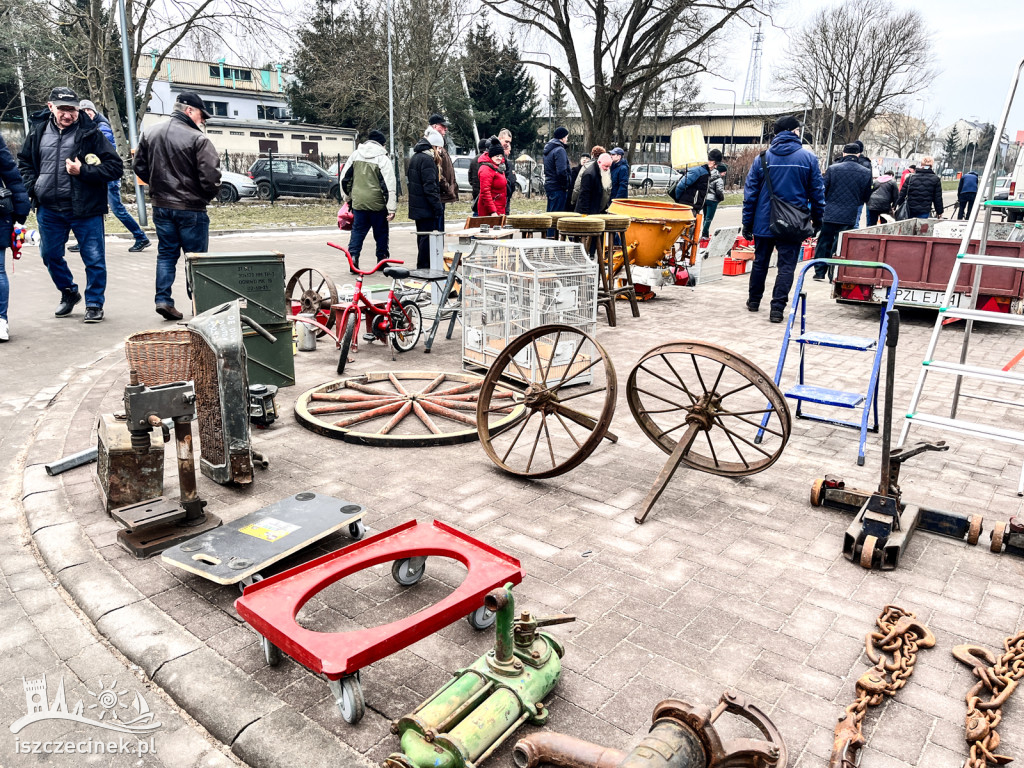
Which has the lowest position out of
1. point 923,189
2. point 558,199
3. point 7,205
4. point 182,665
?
point 182,665

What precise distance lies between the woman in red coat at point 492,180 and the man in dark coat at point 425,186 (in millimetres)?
1109

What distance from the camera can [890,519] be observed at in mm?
3438

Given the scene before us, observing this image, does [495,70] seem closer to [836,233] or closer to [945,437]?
[836,233]

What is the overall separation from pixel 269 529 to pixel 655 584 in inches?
68.4

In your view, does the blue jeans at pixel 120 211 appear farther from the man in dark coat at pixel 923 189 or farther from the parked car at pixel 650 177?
the parked car at pixel 650 177

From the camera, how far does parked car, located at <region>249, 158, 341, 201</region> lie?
25375mm

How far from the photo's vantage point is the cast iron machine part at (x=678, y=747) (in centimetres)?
196

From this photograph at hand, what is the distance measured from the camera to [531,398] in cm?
446

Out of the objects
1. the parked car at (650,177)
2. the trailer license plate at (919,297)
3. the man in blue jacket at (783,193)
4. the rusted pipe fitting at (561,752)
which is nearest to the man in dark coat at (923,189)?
the trailer license plate at (919,297)

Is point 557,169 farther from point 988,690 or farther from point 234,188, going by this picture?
point 234,188

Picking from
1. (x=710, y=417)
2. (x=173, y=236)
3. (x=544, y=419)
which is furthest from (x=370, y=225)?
(x=710, y=417)

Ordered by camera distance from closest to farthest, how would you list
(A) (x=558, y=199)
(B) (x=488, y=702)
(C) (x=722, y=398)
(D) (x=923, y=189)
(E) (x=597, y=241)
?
(B) (x=488, y=702) < (C) (x=722, y=398) < (E) (x=597, y=241) < (A) (x=558, y=199) < (D) (x=923, y=189)

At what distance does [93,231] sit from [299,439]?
4.55m

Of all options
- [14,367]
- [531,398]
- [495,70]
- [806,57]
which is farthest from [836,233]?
[806,57]
